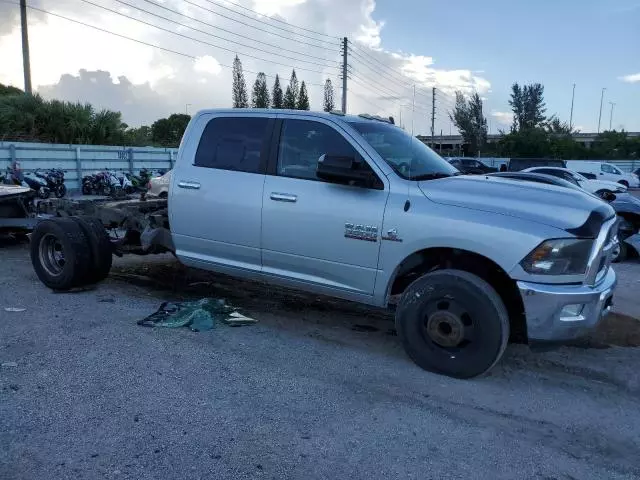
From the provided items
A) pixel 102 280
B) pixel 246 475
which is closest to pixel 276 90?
pixel 102 280

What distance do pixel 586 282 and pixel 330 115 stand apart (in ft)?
8.13

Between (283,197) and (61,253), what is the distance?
3.08m

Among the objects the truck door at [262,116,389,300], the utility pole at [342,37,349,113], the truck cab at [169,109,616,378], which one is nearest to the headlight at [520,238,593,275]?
the truck cab at [169,109,616,378]

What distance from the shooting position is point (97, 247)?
6223mm

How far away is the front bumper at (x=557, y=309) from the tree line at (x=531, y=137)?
191 ft

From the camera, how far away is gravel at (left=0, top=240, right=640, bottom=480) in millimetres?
3041

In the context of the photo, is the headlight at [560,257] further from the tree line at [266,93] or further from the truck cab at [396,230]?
the tree line at [266,93]

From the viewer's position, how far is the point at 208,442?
10.5 ft

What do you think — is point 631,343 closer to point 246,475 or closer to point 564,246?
point 564,246

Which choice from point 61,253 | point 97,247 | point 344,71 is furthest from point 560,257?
point 344,71

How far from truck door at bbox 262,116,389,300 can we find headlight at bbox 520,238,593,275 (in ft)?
3.87

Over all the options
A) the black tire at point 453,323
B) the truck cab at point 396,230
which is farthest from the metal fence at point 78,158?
the black tire at point 453,323

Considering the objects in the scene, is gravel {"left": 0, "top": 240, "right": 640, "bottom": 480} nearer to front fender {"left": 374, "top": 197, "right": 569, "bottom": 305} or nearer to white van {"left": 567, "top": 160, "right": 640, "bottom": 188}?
front fender {"left": 374, "top": 197, "right": 569, "bottom": 305}

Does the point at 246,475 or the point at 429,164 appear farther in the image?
the point at 429,164
